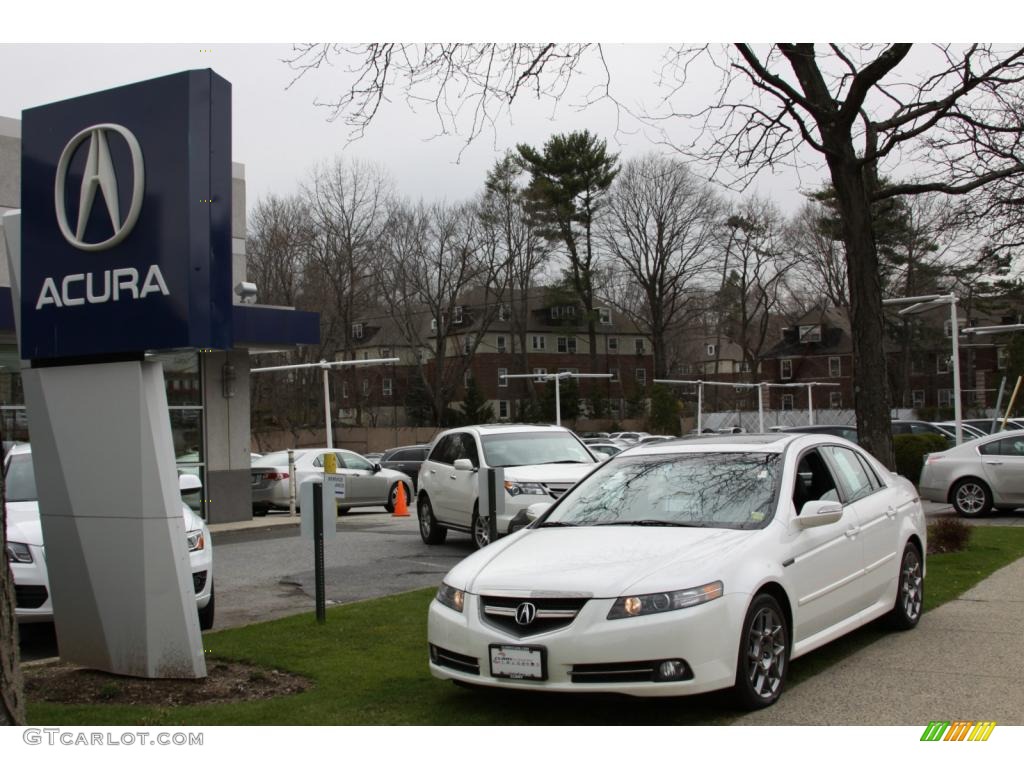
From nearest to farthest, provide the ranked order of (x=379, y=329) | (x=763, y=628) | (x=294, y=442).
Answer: (x=763, y=628) < (x=294, y=442) < (x=379, y=329)

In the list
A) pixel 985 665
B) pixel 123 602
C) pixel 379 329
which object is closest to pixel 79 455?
pixel 123 602

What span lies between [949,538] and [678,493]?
7.53m

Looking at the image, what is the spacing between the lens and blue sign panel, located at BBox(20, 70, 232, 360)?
23.1ft

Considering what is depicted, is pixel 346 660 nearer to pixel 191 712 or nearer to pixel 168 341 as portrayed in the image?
pixel 191 712

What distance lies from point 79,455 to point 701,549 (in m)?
4.18

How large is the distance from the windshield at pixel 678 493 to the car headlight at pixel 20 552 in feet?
14.0

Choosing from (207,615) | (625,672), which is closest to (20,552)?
(207,615)

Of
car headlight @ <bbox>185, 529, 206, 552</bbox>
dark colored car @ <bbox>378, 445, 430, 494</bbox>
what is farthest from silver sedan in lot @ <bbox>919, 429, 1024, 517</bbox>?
dark colored car @ <bbox>378, 445, 430, 494</bbox>

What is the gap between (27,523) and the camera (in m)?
9.12

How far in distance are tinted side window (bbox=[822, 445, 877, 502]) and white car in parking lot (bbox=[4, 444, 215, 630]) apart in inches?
186

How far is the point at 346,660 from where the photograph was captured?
7.76 meters

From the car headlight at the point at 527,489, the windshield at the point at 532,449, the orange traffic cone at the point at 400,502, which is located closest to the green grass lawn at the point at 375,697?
the car headlight at the point at 527,489

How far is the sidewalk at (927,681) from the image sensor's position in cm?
594

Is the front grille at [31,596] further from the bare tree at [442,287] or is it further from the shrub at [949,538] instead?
the bare tree at [442,287]
